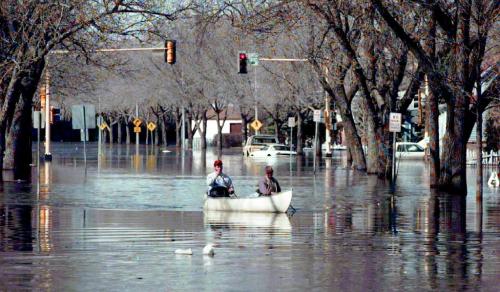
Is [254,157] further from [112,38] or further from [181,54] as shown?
[112,38]

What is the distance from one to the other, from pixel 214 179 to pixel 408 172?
29.7 meters

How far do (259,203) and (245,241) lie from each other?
6593mm

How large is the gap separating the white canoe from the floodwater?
351mm

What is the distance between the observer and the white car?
8112 cm

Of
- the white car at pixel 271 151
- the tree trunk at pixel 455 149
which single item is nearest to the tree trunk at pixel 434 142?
the tree trunk at pixel 455 149

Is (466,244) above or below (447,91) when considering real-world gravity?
below

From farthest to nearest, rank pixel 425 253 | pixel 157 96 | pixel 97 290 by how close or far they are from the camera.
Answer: pixel 157 96
pixel 425 253
pixel 97 290

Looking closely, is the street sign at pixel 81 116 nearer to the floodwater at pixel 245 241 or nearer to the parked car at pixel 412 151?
the floodwater at pixel 245 241

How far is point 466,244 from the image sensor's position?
20609 millimetres

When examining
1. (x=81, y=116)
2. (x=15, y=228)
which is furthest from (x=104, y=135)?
(x=15, y=228)

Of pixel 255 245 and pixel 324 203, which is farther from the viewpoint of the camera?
pixel 324 203

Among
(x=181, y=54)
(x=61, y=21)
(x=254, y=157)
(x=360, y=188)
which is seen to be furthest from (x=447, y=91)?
(x=181, y=54)

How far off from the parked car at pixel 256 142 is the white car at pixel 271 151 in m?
0.51

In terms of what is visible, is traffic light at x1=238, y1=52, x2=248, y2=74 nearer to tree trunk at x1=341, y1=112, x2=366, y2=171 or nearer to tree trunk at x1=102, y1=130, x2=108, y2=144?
tree trunk at x1=341, y1=112, x2=366, y2=171
